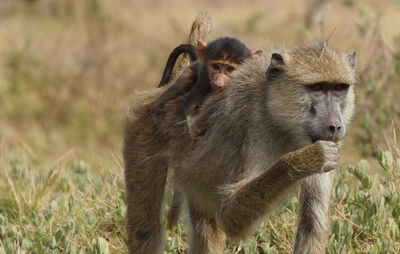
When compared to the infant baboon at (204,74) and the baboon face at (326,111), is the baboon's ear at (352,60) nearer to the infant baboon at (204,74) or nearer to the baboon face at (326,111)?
the baboon face at (326,111)

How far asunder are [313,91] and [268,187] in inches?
22.0

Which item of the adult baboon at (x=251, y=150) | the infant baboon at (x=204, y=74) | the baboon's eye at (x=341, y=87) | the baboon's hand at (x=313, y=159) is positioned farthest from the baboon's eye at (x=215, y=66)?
the baboon's hand at (x=313, y=159)

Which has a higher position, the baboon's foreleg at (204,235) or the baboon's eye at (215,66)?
the baboon's eye at (215,66)

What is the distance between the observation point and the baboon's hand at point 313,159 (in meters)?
4.11

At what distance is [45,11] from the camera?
52.4 ft

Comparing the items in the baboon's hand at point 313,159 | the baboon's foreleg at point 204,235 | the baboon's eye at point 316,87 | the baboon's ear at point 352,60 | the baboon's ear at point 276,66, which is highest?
the baboon's ear at point 352,60

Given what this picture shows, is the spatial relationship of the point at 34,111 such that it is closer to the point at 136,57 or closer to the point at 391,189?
the point at 136,57

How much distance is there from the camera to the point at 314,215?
15.7ft

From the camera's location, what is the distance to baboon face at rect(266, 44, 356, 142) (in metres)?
4.22

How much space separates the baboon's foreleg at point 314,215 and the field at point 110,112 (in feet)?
0.77

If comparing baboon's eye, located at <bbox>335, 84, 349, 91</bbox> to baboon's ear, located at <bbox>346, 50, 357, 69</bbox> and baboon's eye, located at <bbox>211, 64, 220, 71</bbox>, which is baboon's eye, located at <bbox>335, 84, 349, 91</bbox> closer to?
baboon's ear, located at <bbox>346, 50, 357, 69</bbox>

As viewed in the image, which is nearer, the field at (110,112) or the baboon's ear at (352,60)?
the baboon's ear at (352,60)

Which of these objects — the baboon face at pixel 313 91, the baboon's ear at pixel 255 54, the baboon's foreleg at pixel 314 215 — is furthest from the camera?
the baboon's ear at pixel 255 54

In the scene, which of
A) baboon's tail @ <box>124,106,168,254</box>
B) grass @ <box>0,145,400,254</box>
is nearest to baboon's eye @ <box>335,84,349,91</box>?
grass @ <box>0,145,400,254</box>
